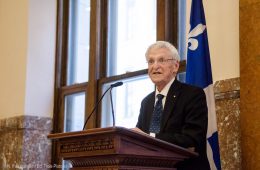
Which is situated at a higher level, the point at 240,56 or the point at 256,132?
the point at 240,56

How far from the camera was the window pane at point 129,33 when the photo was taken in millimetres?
5016

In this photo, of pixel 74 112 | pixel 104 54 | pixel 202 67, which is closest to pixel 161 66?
pixel 202 67

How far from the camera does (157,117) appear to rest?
3080 millimetres

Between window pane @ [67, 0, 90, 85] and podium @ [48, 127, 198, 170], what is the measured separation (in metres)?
3.16

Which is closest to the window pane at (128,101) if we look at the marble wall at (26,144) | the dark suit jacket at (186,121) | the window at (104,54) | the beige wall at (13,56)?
the window at (104,54)

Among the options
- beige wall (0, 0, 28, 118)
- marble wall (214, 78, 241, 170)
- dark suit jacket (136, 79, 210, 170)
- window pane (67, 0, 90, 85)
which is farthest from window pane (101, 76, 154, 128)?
dark suit jacket (136, 79, 210, 170)

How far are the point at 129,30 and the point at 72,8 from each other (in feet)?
3.82

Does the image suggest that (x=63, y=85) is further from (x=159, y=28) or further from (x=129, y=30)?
(x=159, y=28)

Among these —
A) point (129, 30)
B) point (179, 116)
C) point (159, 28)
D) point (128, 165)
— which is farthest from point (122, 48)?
point (128, 165)

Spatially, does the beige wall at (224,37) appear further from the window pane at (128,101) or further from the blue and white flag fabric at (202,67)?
the window pane at (128,101)

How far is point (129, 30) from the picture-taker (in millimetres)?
5312

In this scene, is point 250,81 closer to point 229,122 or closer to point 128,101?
point 229,122

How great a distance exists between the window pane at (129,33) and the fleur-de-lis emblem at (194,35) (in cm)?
117

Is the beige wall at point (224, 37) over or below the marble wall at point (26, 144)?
over
